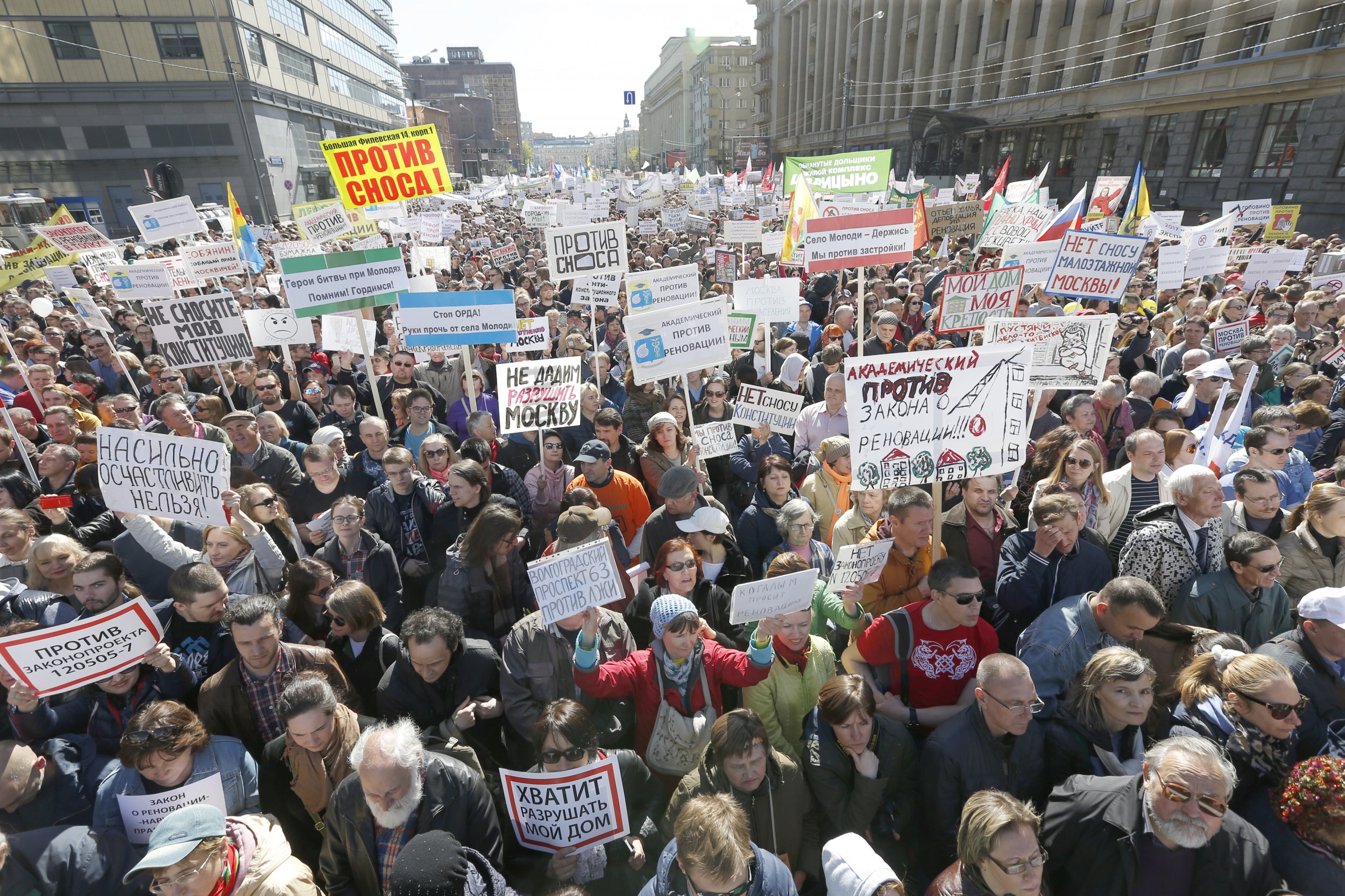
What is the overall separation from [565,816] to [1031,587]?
8.79 ft

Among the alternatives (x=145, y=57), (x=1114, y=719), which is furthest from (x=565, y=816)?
(x=145, y=57)

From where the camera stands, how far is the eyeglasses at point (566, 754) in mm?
2725

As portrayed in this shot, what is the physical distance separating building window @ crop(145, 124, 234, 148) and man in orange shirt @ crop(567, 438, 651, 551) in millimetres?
44282

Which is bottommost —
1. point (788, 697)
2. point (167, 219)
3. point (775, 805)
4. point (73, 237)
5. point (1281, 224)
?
point (775, 805)

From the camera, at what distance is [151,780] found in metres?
2.71

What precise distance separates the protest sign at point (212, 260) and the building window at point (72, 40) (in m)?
36.8

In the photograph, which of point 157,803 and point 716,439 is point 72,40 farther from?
point 157,803

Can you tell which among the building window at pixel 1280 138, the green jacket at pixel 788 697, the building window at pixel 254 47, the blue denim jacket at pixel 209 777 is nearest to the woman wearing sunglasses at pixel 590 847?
the green jacket at pixel 788 697

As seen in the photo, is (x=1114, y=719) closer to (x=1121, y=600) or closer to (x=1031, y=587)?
(x=1121, y=600)

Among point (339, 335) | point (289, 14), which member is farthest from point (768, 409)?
point (289, 14)

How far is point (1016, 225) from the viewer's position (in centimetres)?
1212

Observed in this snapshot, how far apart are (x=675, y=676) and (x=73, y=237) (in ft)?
49.7

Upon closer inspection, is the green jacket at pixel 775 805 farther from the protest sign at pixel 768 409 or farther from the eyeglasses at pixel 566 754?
the protest sign at pixel 768 409

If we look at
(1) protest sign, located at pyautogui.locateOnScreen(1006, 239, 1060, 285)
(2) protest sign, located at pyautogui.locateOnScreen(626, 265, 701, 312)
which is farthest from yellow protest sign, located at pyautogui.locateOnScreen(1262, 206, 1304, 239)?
(2) protest sign, located at pyautogui.locateOnScreen(626, 265, 701, 312)
